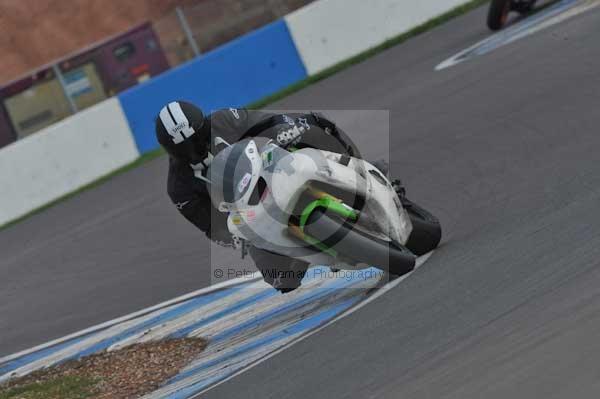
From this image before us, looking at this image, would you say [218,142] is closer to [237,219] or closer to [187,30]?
[237,219]

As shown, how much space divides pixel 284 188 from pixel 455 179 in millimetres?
3084

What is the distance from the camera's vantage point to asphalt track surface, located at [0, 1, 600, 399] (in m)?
4.73

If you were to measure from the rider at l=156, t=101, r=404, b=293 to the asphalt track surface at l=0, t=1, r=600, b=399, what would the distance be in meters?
0.59

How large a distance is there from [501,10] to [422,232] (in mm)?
7428

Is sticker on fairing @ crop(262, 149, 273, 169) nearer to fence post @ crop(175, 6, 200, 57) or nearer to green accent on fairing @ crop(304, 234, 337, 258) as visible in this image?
green accent on fairing @ crop(304, 234, 337, 258)

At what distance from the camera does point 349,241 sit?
5730 mm

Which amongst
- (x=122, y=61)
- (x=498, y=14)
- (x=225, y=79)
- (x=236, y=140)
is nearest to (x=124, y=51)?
(x=122, y=61)

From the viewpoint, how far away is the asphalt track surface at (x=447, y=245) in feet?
15.5

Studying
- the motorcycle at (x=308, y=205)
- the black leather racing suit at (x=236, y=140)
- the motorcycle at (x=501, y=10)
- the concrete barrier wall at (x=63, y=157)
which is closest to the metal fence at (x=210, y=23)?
the concrete barrier wall at (x=63, y=157)

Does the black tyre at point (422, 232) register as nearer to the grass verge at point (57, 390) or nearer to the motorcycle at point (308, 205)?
the motorcycle at point (308, 205)

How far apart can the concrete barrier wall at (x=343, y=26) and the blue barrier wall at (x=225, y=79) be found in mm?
219

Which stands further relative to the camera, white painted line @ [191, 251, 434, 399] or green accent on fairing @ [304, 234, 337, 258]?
white painted line @ [191, 251, 434, 399]

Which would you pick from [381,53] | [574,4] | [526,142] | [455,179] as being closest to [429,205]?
[455,179]

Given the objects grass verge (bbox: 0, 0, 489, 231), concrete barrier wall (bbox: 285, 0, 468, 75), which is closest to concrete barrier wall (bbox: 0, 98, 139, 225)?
grass verge (bbox: 0, 0, 489, 231)
